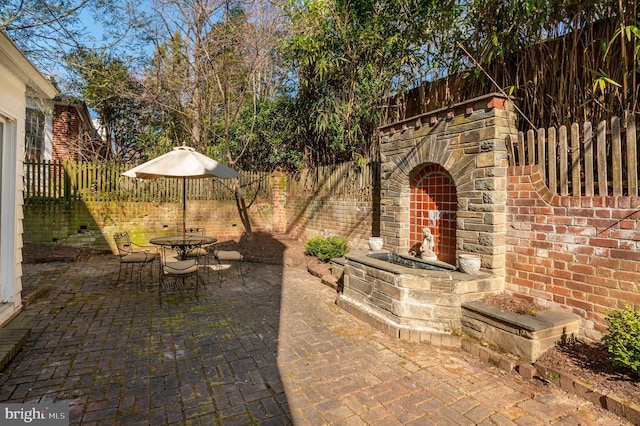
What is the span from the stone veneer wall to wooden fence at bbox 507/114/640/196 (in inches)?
11.9

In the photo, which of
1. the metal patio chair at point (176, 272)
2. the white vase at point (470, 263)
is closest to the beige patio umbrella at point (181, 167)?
the metal patio chair at point (176, 272)

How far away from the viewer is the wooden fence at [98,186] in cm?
863

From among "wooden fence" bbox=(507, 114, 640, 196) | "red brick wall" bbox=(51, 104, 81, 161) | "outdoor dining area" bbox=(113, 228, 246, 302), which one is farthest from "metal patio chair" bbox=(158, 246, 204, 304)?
"red brick wall" bbox=(51, 104, 81, 161)

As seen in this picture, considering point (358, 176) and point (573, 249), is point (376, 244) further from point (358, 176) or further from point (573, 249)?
point (573, 249)

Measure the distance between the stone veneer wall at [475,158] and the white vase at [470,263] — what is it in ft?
0.43

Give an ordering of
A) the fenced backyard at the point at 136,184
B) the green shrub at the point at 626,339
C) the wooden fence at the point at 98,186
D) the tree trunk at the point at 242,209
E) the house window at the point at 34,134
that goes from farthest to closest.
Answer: the house window at the point at 34,134, the tree trunk at the point at 242,209, the wooden fence at the point at 98,186, the fenced backyard at the point at 136,184, the green shrub at the point at 626,339

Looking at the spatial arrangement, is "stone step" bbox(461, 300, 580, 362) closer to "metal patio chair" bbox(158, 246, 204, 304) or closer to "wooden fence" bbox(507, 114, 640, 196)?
"wooden fence" bbox(507, 114, 640, 196)

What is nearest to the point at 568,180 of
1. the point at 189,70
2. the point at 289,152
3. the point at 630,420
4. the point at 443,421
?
the point at 630,420

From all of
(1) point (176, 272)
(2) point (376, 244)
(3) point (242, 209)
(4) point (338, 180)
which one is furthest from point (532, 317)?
(3) point (242, 209)

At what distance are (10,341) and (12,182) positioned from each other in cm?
205

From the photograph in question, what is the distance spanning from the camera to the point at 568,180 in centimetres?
354

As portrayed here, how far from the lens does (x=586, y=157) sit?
336 centimetres

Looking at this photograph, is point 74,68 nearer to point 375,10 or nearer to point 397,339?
point 375,10

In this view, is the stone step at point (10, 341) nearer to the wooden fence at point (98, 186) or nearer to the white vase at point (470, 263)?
the white vase at point (470, 263)
